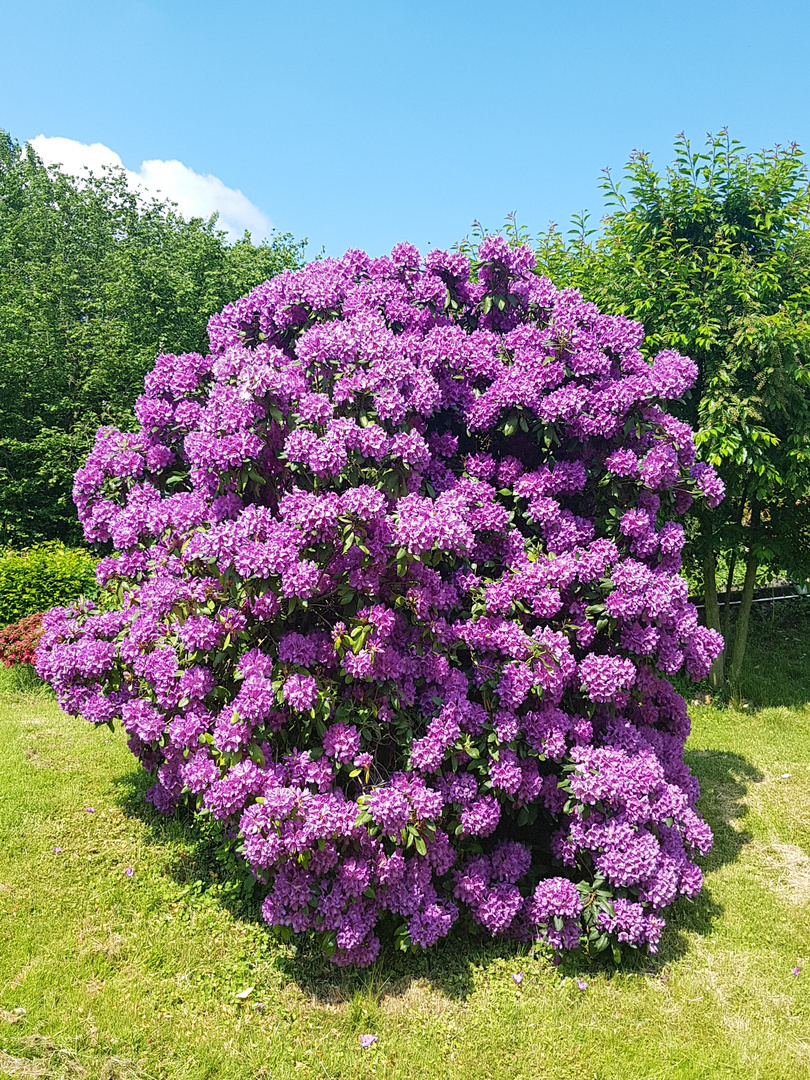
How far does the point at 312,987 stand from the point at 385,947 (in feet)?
1.61

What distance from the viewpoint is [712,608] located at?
9.68m

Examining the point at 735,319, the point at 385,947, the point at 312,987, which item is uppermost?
the point at 735,319

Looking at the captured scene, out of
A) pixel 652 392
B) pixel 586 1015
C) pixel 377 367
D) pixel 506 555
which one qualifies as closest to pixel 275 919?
pixel 586 1015

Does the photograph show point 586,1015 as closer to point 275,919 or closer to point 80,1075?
point 275,919

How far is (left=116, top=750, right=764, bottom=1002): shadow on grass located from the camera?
4383 mm

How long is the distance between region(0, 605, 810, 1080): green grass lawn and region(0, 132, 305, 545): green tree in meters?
11.5

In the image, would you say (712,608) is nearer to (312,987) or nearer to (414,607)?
(414,607)

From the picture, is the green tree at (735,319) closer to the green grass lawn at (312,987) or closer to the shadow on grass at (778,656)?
the shadow on grass at (778,656)

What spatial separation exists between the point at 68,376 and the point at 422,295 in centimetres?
1477

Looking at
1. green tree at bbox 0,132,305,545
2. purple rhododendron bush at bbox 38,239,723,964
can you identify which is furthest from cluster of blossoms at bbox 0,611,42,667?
green tree at bbox 0,132,305,545

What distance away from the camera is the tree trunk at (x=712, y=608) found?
→ 9.51m

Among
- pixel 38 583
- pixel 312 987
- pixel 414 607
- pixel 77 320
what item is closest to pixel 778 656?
pixel 414 607

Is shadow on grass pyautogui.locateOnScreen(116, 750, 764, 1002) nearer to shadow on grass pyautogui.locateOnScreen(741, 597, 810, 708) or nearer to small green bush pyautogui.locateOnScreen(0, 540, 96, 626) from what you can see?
shadow on grass pyautogui.locateOnScreen(741, 597, 810, 708)

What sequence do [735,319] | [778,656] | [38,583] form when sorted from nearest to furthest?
[735,319], [38,583], [778,656]
